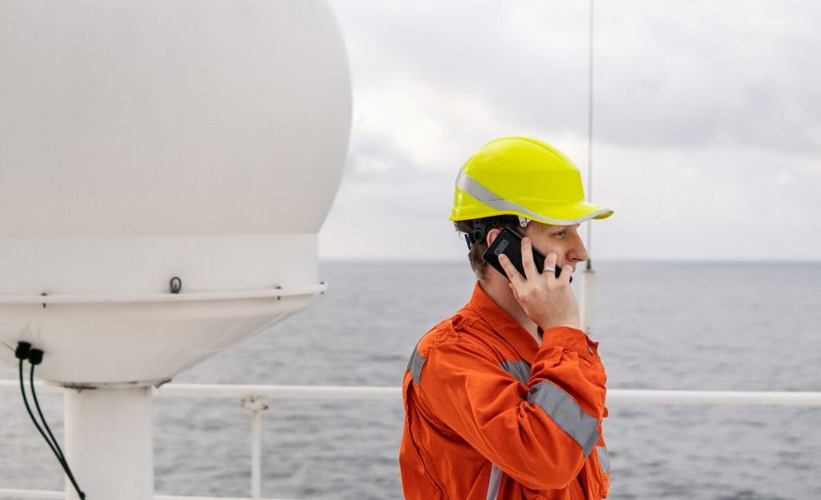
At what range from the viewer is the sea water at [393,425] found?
23469mm

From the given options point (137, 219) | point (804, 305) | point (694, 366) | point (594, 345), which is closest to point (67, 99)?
point (137, 219)

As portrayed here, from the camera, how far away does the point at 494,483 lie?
73.2 inches

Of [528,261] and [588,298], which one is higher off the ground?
[528,261]

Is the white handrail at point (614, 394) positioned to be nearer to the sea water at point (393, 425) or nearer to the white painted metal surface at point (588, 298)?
the white painted metal surface at point (588, 298)

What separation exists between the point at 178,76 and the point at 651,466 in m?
24.3

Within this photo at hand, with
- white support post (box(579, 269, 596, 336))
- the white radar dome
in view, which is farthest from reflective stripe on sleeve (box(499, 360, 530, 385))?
white support post (box(579, 269, 596, 336))

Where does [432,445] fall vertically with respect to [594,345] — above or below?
below

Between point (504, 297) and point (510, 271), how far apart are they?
0.42ft

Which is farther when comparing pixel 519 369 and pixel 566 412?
pixel 519 369

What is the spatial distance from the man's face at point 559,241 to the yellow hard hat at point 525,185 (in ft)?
0.11

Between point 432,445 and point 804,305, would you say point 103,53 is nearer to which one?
point 432,445

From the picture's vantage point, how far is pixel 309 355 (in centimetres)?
4734

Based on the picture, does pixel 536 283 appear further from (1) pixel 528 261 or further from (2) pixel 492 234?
(2) pixel 492 234

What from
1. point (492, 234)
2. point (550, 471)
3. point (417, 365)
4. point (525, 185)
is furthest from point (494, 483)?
point (525, 185)
